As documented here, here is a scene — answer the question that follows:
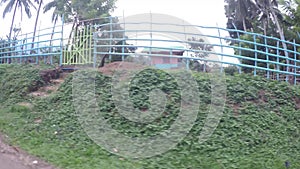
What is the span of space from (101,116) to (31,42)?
6.35 metres

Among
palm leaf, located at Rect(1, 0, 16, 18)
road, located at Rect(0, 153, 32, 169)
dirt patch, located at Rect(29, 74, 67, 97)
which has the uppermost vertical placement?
palm leaf, located at Rect(1, 0, 16, 18)

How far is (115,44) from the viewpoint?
9.30 metres

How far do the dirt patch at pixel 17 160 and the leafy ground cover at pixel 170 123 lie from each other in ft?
0.32

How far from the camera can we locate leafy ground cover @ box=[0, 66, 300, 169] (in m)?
Result: 5.05

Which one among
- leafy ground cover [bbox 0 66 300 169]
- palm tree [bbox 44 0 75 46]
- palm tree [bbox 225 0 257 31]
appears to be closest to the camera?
leafy ground cover [bbox 0 66 300 169]

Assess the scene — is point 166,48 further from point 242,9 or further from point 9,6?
point 9,6

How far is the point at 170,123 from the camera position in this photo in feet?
19.1

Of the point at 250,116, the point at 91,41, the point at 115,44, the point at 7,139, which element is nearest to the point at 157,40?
the point at 115,44

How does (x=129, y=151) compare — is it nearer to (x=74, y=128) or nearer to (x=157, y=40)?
(x=74, y=128)

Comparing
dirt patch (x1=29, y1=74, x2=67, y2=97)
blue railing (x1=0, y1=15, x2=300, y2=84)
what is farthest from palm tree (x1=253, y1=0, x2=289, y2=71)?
dirt patch (x1=29, y1=74, x2=67, y2=97)

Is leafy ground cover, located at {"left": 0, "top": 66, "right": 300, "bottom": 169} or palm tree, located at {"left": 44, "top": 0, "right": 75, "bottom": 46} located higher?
palm tree, located at {"left": 44, "top": 0, "right": 75, "bottom": 46}

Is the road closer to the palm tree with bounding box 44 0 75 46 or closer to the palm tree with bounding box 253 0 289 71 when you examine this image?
the palm tree with bounding box 253 0 289 71

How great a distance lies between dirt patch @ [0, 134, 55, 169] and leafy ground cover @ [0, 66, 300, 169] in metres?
0.10

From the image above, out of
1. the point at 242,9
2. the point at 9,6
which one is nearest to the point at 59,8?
the point at 9,6
